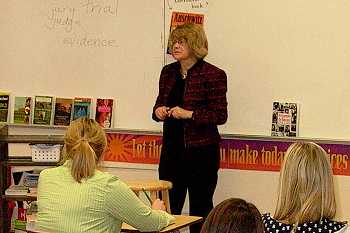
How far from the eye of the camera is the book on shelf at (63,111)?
5781 millimetres

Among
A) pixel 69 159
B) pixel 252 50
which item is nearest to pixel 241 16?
pixel 252 50

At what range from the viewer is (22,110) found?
585 centimetres

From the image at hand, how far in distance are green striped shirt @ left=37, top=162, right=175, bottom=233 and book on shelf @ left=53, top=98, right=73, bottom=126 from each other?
96.1 inches

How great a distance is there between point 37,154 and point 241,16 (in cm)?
171

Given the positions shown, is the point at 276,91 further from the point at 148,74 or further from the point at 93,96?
the point at 93,96

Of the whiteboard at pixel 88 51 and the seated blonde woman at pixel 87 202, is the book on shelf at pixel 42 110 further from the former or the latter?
the seated blonde woman at pixel 87 202

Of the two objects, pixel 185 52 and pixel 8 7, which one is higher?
pixel 8 7

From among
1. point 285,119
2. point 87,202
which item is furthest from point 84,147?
point 285,119

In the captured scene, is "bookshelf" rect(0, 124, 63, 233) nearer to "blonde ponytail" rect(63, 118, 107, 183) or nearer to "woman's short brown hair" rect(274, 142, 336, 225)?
"blonde ponytail" rect(63, 118, 107, 183)

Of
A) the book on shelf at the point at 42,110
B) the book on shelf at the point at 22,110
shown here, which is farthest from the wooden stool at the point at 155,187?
the book on shelf at the point at 22,110

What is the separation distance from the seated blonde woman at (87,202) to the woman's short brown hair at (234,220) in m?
1.29

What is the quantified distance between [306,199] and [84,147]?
1.11 m

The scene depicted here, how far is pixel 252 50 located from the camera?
5285mm

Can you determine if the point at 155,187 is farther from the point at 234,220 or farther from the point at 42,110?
the point at 234,220
